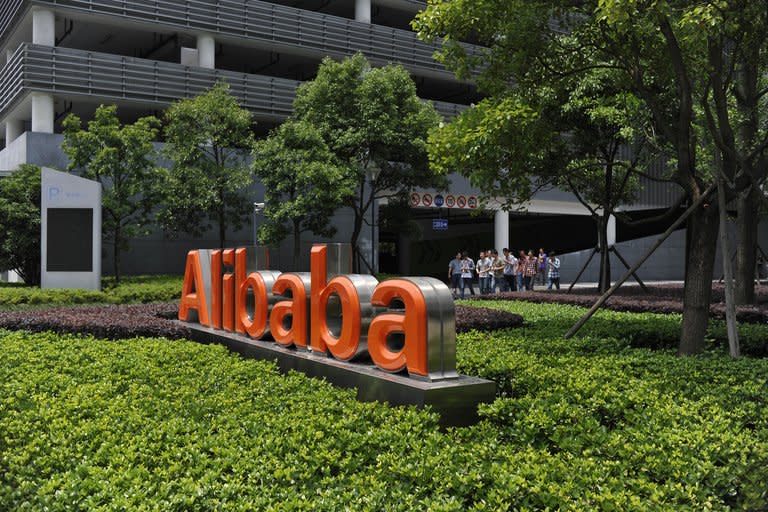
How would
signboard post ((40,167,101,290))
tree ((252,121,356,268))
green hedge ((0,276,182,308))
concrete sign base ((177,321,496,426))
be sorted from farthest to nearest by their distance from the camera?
tree ((252,121,356,268))
signboard post ((40,167,101,290))
green hedge ((0,276,182,308))
concrete sign base ((177,321,496,426))

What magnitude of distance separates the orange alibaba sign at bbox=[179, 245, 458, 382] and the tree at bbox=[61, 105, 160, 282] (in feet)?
38.2

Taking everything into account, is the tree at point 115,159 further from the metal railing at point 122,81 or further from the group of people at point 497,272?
the group of people at point 497,272

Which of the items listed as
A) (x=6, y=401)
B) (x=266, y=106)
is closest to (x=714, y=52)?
(x=6, y=401)

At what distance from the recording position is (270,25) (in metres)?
28.0

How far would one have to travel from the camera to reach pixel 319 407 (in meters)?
5.12

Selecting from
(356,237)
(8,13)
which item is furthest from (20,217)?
(8,13)

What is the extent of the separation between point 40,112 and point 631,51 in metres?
21.8

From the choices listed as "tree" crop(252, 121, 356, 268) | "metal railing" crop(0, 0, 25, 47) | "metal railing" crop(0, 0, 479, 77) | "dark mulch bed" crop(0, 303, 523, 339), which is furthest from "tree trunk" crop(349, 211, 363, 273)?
"metal railing" crop(0, 0, 25, 47)

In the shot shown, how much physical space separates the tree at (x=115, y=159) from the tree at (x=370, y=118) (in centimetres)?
541

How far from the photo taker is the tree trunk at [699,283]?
25.8ft

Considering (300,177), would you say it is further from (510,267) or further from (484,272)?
(510,267)

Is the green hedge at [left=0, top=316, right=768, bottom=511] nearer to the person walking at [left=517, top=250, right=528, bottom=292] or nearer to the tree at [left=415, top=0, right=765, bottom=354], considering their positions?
Answer: the tree at [left=415, top=0, right=765, bottom=354]

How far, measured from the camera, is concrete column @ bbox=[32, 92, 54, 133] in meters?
24.2

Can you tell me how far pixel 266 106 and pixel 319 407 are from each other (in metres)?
24.1
